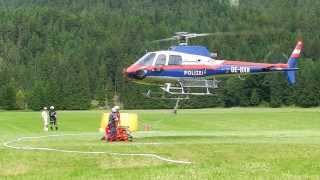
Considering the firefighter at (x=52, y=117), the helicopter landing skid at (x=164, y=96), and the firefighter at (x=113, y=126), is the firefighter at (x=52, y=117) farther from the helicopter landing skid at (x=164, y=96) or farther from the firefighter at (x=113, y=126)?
the firefighter at (x=113, y=126)

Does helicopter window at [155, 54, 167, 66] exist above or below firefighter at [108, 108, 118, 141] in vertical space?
above

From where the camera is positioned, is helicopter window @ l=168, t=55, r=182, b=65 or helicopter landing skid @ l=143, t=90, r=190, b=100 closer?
helicopter landing skid @ l=143, t=90, r=190, b=100

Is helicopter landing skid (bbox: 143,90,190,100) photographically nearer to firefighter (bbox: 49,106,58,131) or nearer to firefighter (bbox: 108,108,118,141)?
firefighter (bbox: 108,108,118,141)

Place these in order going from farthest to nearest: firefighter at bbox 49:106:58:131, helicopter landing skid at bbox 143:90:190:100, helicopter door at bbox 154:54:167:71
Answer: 1. firefighter at bbox 49:106:58:131
2. helicopter door at bbox 154:54:167:71
3. helicopter landing skid at bbox 143:90:190:100

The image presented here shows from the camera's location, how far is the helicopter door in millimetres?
41938

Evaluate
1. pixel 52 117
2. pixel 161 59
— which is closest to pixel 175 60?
pixel 161 59

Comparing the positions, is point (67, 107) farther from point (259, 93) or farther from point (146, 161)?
point (146, 161)

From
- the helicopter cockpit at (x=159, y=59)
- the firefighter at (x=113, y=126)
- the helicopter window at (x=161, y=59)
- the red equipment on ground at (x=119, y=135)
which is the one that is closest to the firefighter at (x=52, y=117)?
the helicopter cockpit at (x=159, y=59)

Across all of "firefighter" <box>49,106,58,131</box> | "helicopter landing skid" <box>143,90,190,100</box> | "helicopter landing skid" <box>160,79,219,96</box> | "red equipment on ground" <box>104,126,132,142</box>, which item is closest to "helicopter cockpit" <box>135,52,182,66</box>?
"helicopter landing skid" <box>160,79,219,96</box>

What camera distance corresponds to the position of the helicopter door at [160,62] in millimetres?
41938

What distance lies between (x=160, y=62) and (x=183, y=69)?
1.38m

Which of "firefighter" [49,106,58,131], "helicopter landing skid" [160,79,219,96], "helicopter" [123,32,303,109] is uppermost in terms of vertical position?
"helicopter" [123,32,303,109]

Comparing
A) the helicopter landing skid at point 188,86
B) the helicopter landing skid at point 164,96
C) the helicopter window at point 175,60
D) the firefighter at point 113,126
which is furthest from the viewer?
the helicopter landing skid at point 188,86

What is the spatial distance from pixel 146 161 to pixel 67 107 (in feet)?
398
